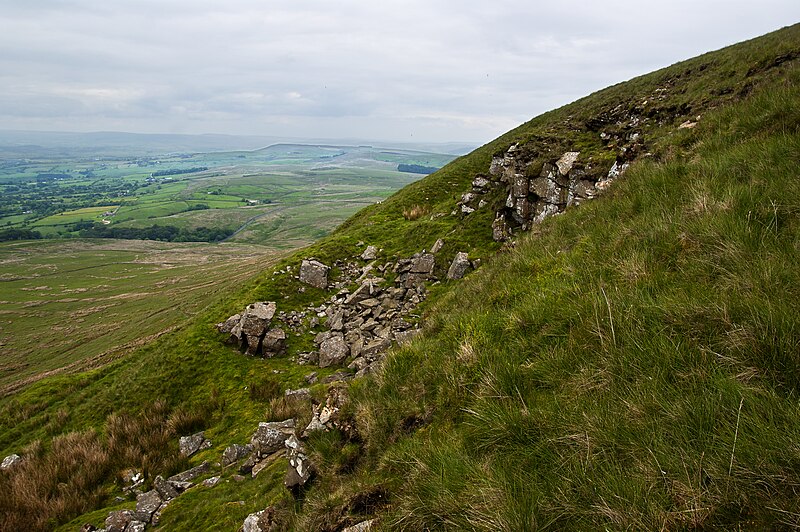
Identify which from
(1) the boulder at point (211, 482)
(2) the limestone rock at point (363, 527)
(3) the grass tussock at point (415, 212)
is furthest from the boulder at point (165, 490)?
(3) the grass tussock at point (415, 212)

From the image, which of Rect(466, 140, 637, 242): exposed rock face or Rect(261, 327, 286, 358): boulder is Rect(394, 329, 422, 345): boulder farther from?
Rect(466, 140, 637, 242): exposed rock face

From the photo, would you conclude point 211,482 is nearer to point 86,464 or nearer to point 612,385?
point 86,464

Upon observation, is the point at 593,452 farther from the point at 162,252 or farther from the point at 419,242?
the point at 162,252

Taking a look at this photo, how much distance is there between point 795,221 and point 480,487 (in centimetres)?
485

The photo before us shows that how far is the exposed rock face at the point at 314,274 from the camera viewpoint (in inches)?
768

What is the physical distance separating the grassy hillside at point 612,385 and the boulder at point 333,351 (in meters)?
3.62

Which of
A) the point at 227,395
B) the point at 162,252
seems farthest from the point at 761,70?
the point at 162,252

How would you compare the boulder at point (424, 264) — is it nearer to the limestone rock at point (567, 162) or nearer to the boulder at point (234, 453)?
the limestone rock at point (567, 162)

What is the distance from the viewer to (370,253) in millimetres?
21422

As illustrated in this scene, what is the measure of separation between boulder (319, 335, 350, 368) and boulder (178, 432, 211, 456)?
4.35 m

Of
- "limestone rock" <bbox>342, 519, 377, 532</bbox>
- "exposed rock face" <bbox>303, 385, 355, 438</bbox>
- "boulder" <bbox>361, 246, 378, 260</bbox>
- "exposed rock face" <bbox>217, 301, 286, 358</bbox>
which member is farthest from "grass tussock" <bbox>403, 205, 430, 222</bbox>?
"limestone rock" <bbox>342, 519, 377, 532</bbox>

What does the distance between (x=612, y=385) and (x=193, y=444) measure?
11867 mm

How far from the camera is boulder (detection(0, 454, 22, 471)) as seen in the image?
12027 millimetres

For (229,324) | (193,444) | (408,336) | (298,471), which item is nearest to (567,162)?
(408,336)
